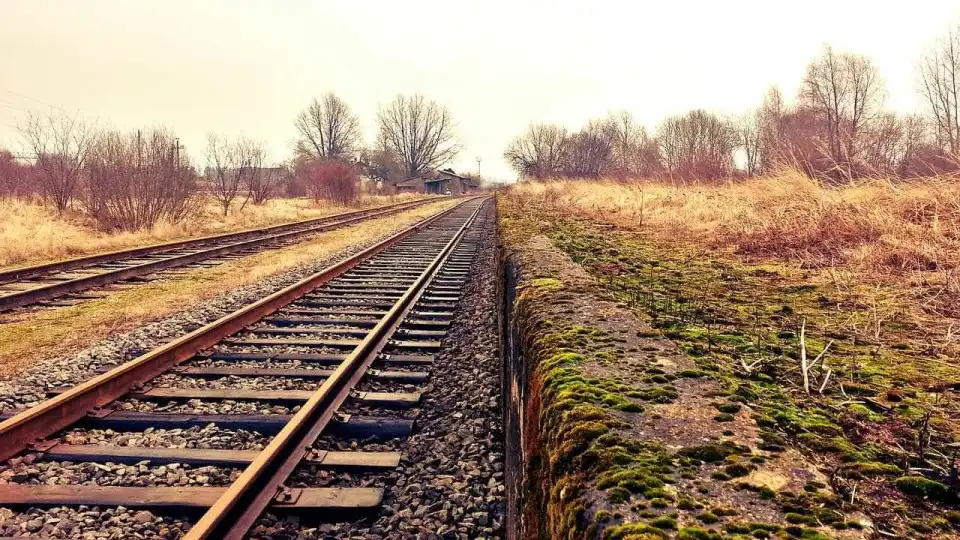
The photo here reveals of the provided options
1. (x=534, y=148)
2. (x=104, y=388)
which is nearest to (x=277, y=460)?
(x=104, y=388)

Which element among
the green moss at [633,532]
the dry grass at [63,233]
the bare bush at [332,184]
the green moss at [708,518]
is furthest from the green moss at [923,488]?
the bare bush at [332,184]

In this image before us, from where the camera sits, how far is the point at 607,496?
1.21 m

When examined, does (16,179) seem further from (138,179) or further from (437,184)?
(437,184)

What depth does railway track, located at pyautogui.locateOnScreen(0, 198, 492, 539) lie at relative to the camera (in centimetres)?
277

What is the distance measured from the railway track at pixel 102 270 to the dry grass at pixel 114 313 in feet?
1.77

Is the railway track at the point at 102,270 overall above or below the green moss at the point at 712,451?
below

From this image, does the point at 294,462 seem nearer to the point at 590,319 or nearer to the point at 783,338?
the point at 590,319

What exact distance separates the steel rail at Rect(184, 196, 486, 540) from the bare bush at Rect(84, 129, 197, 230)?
15.7 m

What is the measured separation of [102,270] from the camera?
10.1m

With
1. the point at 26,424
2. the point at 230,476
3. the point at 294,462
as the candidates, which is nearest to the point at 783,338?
the point at 294,462

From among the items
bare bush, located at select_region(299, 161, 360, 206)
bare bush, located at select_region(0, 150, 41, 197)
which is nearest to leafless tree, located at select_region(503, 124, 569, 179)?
bare bush, located at select_region(299, 161, 360, 206)

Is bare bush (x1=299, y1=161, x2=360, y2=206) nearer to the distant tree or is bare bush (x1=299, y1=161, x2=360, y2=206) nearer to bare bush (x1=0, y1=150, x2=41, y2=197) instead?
bare bush (x1=0, y1=150, x2=41, y2=197)

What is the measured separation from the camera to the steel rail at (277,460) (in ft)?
8.08

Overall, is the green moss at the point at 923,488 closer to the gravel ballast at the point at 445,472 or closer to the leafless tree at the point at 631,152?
the gravel ballast at the point at 445,472
